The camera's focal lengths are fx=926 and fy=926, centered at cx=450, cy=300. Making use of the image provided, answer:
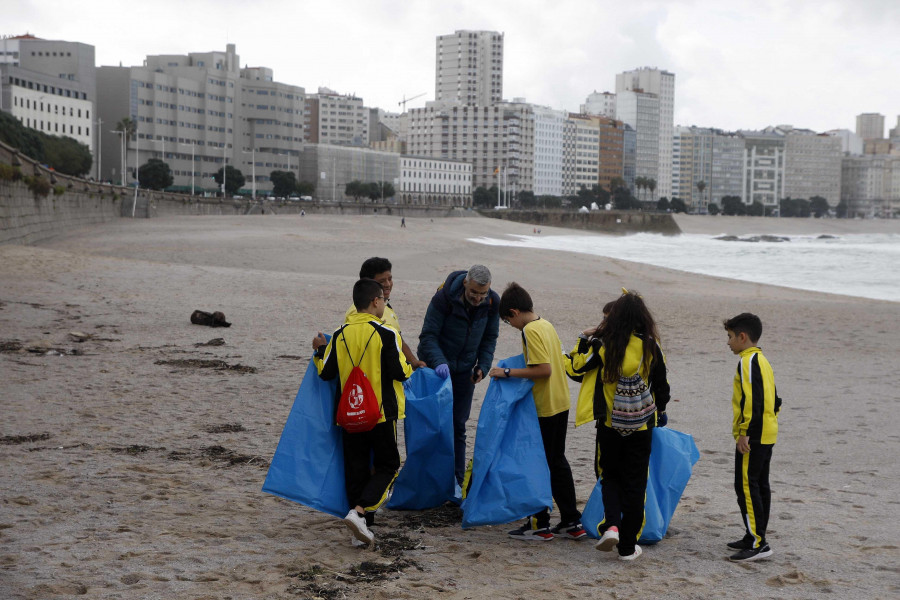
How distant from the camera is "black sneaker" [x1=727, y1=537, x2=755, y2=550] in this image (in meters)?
4.62

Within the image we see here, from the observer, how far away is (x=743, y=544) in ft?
15.2

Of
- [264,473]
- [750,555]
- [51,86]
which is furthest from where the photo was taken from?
[51,86]

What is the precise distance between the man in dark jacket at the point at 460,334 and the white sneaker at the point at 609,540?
47.5 inches

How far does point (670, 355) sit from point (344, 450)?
8446mm

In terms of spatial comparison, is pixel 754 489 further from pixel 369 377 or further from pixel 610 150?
pixel 610 150

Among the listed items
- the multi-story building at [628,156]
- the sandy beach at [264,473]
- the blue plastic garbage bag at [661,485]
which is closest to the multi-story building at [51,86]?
the sandy beach at [264,473]

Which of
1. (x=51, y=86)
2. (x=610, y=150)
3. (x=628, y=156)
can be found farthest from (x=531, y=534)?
(x=628, y=156)

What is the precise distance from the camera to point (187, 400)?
8.29 meters

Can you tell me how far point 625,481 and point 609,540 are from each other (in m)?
0.31

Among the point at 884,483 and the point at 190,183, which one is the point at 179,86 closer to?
the point at 190,183

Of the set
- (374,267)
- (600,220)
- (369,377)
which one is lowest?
(369,377)

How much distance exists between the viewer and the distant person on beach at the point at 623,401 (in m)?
4.43

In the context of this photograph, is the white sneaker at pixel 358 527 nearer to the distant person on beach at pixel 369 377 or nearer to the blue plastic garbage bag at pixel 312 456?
the distant person on beach at pixel 369 377

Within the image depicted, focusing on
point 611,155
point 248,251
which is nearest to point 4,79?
point 248,251
